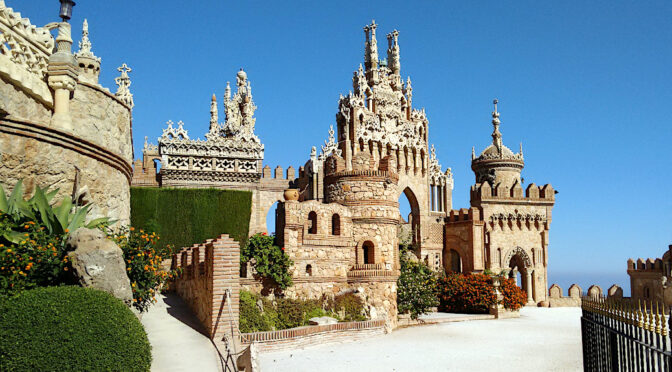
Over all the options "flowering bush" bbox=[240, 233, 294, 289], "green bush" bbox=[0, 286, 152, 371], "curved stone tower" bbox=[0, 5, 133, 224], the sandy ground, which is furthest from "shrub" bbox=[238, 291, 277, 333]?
"green bush" bbox=[0, 286, 152, 371]

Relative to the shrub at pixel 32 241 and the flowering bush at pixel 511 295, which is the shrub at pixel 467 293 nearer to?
the flowering bush at pixel 511 295

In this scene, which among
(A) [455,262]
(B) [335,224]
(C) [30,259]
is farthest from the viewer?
(A) [455,262]

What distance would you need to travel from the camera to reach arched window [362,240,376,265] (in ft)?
79.9

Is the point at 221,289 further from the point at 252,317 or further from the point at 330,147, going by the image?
the point at 330,147

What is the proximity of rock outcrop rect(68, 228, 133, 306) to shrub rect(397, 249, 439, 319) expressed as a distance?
17451 mm

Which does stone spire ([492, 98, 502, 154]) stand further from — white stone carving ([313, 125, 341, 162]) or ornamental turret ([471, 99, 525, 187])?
white stone carving ([313, 125, 341, 162])

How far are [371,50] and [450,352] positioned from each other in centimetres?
2817

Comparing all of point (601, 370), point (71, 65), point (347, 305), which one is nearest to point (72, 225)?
point (71, 65)

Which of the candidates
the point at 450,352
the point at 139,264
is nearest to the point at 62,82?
the point at 139,264

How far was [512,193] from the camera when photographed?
38062 mm

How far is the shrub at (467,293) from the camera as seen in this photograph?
30969 mm

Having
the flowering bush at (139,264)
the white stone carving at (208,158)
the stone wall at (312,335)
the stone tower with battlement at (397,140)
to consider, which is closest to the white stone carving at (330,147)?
the stone tower with battlement at (397,140)

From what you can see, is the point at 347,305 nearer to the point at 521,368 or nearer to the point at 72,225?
the point at 521,368

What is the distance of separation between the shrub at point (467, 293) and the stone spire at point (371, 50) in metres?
16.8
